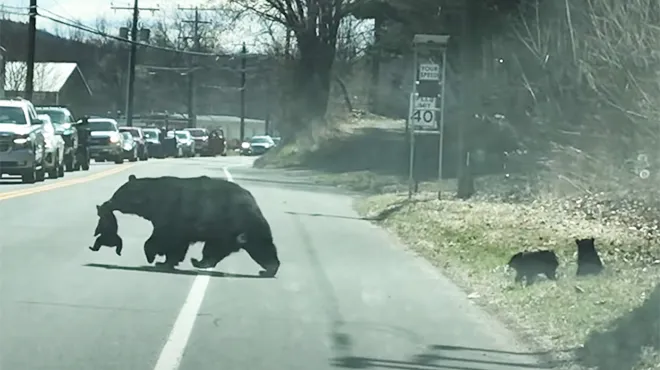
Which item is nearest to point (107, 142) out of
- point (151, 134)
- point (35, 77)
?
point (151, 134)

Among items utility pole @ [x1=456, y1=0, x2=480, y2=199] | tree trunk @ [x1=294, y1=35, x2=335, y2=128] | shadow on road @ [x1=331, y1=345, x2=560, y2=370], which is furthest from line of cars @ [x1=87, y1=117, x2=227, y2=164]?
shadow on road @ [x1=331, y1=345, x2=560, y2=370]

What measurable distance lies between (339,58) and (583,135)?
3684 cm

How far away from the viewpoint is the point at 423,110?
25906 mm

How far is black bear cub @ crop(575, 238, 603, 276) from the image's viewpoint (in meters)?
13.6

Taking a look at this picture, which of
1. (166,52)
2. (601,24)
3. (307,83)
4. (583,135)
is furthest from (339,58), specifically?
(601,24)

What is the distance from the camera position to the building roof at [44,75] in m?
72.9

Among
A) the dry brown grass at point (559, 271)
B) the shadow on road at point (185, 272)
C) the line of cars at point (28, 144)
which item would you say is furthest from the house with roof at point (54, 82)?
the shadow on road at point (185, 272)

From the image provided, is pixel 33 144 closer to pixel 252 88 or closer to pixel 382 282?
pixel 382 282

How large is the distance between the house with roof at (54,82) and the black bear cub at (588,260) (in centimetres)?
6051

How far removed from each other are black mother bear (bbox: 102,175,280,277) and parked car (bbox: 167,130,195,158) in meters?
41.9

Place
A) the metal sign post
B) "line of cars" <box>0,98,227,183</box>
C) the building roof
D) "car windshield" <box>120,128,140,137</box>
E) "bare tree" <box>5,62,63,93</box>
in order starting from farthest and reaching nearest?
1. the building roof
2. "bare tree" <box>5,62,63,93</box>
3. "car windshield" <box>120,128,140,137</box>
4. "line of cars" <box>0,98,227,183</box>
5. the metal sign post

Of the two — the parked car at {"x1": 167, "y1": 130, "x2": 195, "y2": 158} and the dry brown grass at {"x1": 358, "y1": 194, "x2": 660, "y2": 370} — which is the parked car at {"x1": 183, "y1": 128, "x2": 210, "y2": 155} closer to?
the parked car at {"x1": 167, "y1": 130, "x2": 195, "y2": 158}

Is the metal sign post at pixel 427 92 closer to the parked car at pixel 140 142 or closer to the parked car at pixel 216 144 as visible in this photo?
the parked car at pixel 140 142

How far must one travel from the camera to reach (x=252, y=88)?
220 ft
